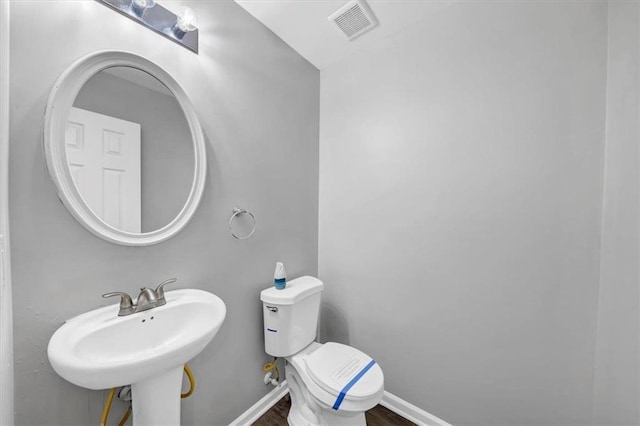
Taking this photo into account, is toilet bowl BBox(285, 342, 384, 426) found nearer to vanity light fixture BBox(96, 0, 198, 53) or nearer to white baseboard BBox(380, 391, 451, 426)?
white baseboard BBox(380, 391, 451, 426)

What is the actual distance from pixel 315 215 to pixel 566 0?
5.23 feet

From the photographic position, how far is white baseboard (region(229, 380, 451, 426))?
4.21 feet

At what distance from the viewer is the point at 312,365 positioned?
1.17 metres

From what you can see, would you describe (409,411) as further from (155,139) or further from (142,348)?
(155,139)

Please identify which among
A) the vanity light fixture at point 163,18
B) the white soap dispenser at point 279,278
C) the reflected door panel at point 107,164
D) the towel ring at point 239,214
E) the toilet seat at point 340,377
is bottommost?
the toilet seat at point 340,377

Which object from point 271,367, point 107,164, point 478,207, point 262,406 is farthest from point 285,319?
point 478,207

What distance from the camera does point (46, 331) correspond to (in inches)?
28.7

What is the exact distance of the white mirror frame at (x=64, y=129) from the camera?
0.73 m

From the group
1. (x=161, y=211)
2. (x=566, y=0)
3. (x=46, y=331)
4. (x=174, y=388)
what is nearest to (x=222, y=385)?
(x=174, y=388)

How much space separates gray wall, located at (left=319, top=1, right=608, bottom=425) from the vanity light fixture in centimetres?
96

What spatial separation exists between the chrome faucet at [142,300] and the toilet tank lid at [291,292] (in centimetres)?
50

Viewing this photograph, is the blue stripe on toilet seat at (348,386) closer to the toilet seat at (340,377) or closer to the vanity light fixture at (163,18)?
the toilet seat at (340,377)

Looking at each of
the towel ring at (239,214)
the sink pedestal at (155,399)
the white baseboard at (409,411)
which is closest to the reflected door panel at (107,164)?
the towel ring at (239,214)

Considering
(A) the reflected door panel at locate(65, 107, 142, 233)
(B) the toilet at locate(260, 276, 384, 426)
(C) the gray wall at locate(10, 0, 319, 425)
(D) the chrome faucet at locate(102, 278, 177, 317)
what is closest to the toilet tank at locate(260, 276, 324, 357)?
(B) the toilet at locate(260, 276, 384, 426)
